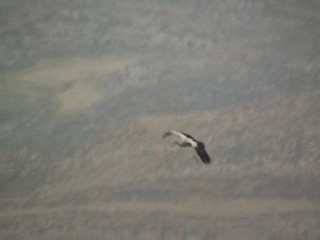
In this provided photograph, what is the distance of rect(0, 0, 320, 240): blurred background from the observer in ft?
6.04

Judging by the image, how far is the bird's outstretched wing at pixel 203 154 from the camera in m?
1.88

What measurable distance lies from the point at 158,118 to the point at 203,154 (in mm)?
213

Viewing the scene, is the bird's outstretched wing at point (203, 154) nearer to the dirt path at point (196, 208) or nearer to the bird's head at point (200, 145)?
the bird's head at point (200, 145)

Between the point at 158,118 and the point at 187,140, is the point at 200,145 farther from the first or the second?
the point at 158,118

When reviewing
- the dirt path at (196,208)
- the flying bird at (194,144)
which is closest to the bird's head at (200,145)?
the flying bird at (194,144)

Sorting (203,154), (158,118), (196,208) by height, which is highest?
(158,118)

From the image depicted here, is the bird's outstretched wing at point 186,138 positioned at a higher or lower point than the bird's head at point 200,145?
higher

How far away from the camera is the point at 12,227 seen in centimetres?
182

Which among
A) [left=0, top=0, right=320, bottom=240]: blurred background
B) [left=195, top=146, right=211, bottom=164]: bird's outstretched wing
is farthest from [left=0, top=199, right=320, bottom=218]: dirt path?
[left=195, top=146, right=211, bottom=164]: bird's outstretched wing

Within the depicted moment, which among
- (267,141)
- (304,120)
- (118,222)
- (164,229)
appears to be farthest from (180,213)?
(304,120)

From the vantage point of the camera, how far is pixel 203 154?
188cm

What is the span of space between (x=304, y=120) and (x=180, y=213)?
1.94 feet

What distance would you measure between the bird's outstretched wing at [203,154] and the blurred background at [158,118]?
0.07 feet

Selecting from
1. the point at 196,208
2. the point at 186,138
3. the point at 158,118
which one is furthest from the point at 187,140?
the point at 196,208
